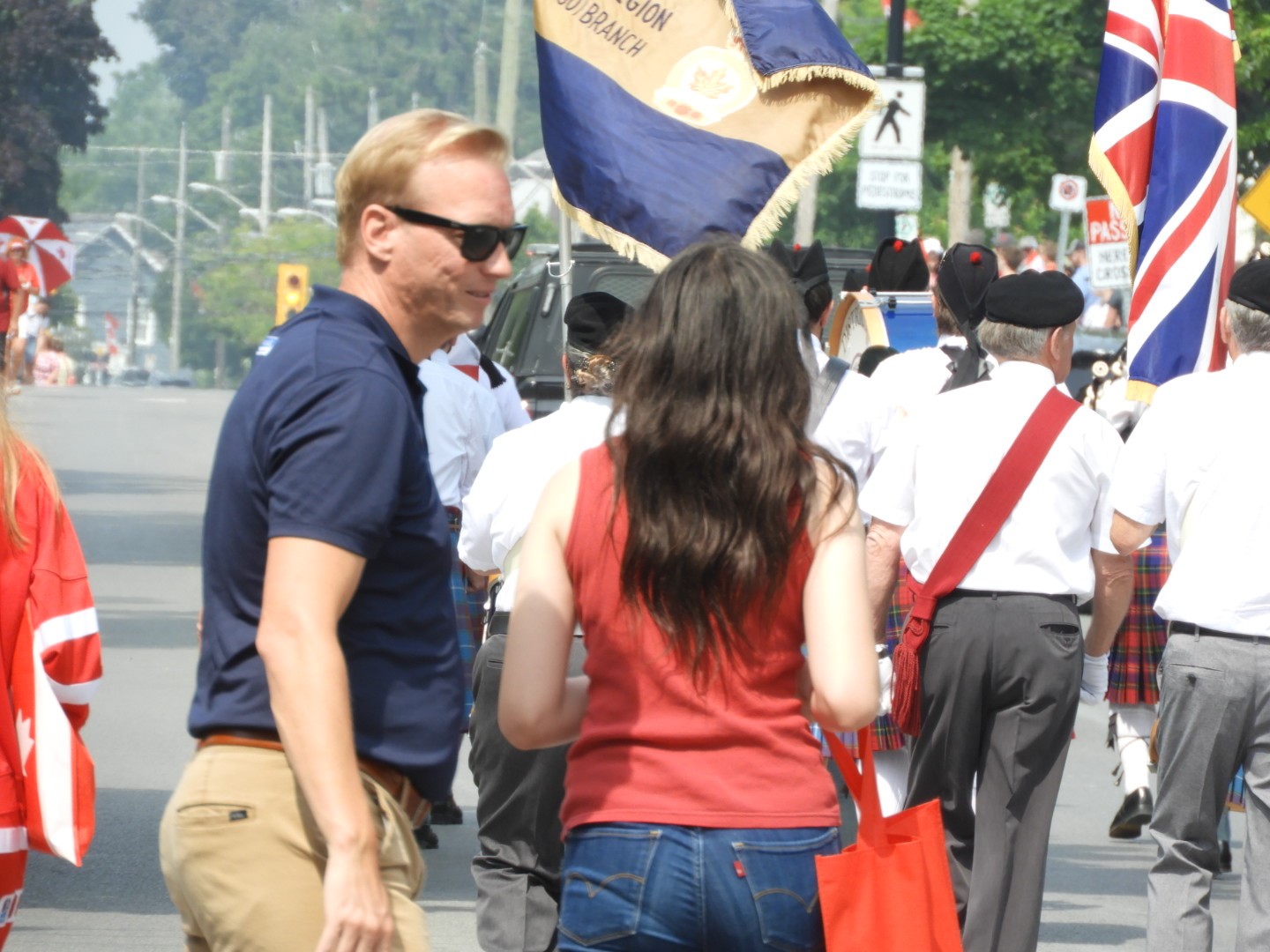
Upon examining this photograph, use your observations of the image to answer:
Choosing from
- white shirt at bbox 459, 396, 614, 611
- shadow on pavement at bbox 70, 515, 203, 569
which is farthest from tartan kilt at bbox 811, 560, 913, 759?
shadow on pavement at bbox 70, 515, 203, 569

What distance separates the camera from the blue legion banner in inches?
283

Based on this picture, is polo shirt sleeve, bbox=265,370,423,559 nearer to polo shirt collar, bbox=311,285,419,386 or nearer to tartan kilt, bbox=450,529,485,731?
polo shirt collar, bbox=311,285,419,386

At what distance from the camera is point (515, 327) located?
15.8 m

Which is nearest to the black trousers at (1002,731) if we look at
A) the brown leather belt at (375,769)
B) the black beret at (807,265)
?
the black beret at (807,265)

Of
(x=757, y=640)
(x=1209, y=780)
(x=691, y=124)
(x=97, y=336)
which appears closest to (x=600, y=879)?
(x=757, y=640)

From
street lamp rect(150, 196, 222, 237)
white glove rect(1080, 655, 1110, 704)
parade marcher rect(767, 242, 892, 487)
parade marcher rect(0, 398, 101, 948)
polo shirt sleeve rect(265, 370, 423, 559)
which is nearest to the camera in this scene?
polo shirt sleeve rect(265, 370, 423, 559)

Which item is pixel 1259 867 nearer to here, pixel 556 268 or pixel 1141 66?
pixel 1141 66

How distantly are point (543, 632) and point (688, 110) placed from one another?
172 inches

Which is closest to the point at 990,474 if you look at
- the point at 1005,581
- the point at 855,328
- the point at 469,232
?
the point at 1005,581

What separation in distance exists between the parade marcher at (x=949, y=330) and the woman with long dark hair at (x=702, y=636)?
378 cm

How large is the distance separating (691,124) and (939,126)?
66.0ft

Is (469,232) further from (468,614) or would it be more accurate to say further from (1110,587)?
(468,614)

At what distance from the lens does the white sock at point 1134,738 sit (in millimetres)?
8172

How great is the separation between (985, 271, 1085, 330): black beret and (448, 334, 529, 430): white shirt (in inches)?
107
